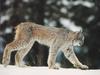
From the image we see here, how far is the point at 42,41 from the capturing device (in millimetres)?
2033

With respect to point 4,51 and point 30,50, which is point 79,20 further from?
point 4,51

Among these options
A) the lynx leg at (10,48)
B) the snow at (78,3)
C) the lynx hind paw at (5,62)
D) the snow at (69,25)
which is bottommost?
the lynx hind paw at (5,62)

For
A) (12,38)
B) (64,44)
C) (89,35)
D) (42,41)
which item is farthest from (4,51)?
(89,35)

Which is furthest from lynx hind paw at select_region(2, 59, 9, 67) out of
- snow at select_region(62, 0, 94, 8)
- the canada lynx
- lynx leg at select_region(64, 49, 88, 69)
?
snow at select_region(62, 0, 94, 8)

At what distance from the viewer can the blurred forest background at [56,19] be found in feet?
6.55

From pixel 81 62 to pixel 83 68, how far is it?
4cm

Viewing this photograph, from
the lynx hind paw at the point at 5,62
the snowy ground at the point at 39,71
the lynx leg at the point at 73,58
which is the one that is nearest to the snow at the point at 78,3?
the lynx leg at the point at 73,58

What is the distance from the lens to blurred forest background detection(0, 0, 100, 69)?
200 centimetres

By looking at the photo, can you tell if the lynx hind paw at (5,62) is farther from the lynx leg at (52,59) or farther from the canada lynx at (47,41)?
the lynx leg at (52,59)

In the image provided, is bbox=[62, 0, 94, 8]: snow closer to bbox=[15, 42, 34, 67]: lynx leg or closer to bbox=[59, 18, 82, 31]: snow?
bbox=[59, 18, 82, 31]: snow

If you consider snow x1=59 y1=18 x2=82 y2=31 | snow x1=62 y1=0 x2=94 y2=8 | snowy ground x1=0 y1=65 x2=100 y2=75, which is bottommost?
snowy ground x1=0 y1=65 x2=100 y2=75

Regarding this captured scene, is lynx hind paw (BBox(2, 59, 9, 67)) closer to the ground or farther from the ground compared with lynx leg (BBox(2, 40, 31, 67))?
closer to the ground

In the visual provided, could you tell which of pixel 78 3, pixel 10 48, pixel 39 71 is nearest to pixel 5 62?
pixel 10 48

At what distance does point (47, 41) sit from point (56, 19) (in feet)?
0.47
